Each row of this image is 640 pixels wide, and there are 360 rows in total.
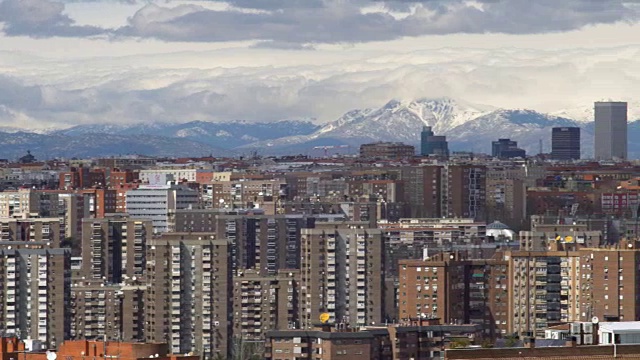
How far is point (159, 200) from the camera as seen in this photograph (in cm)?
13288

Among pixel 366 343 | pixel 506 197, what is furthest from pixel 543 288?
pixel 506 197

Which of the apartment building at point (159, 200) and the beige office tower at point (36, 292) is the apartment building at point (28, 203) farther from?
the beige office tower at point (36, 292)

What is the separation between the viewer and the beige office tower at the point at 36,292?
7431cm

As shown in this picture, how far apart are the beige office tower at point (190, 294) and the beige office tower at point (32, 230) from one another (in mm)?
15616

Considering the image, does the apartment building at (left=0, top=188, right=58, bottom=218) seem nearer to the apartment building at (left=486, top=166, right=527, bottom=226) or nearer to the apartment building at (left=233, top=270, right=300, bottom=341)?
the apartment building at (left=486, top=166, right=527, bottom=226)

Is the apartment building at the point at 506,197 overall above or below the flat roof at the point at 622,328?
below

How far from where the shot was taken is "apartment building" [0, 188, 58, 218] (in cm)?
12200

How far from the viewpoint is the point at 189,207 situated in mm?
130000

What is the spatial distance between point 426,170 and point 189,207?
21.9 meters

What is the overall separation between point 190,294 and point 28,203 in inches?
2000

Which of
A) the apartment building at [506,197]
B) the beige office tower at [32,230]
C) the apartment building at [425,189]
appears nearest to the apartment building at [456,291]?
the beige office tower at [32,230]

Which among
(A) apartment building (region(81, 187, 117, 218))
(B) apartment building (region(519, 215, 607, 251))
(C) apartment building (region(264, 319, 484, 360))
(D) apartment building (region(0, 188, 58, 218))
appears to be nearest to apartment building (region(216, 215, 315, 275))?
(B) apartment building (region(519, 215, 607, 251))

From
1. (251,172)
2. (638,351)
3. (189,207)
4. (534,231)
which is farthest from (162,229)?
(638,351)

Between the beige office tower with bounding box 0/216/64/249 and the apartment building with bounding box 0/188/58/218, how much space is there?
43.1ft
